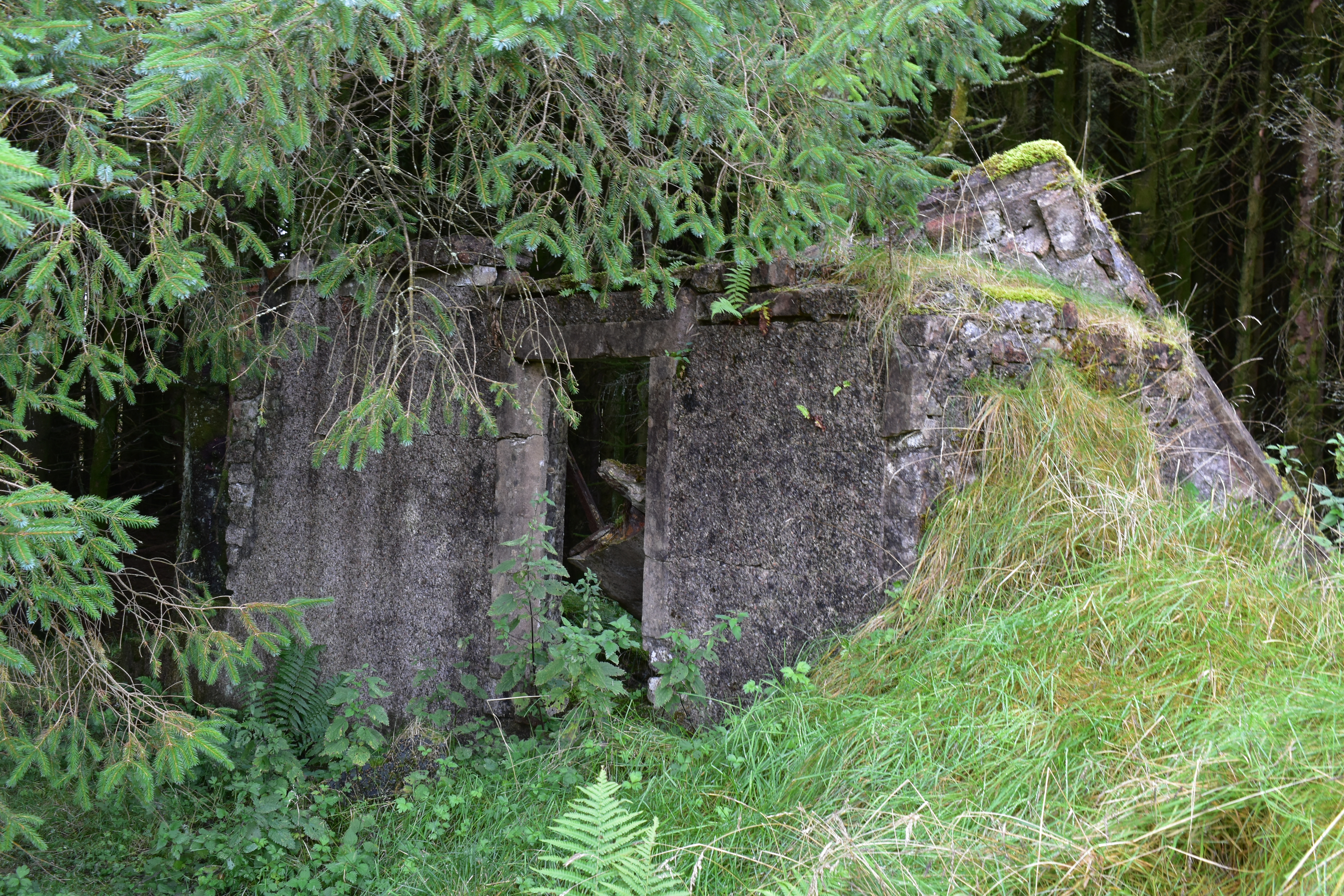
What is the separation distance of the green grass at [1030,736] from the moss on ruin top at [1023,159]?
159cm

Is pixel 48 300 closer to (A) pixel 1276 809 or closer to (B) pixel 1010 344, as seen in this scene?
(B) pixel 1010 344

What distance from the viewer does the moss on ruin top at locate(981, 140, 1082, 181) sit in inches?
196

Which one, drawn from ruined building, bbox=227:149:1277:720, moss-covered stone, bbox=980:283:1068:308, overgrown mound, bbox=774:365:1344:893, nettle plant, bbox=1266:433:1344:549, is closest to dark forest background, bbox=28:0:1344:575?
ruined building, bbox=227:149:1277:720

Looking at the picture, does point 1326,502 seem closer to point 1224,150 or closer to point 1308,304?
point 1308,304

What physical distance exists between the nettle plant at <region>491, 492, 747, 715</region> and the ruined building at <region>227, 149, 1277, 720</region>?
173 mm

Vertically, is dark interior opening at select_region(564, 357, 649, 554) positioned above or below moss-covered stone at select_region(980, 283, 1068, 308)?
below

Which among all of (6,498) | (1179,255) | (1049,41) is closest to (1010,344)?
(6,498)

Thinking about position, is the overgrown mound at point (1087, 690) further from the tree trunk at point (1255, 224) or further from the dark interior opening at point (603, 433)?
the tree trunk at point (1255, 224)

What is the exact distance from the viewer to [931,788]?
2.71 m

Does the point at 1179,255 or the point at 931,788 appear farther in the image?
the point at 1179,255

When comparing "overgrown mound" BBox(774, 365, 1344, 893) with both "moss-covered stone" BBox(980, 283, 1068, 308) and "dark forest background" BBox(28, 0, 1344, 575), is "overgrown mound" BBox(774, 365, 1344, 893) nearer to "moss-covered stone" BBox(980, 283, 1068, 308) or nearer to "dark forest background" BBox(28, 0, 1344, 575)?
"moss-covered stone" BBox(980, 283, 1068, 308)

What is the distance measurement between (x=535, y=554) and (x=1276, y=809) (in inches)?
120

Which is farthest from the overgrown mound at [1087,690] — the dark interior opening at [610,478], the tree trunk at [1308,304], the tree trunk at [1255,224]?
the tree trunk at [1255,224]

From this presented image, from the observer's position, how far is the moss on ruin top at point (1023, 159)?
4.98m
